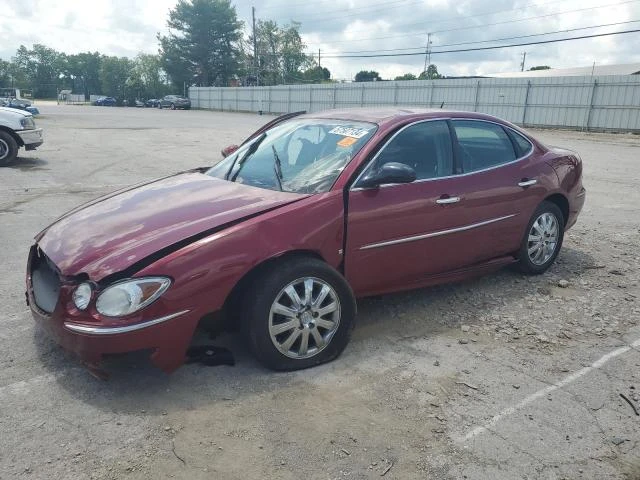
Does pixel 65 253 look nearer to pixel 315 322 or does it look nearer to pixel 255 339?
pixel 255 339

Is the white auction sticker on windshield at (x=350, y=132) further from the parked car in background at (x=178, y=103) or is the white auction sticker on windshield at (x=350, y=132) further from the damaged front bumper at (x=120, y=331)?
the parked car in background at (x=178, y=103)

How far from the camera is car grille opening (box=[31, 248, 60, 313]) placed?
3.31 meters

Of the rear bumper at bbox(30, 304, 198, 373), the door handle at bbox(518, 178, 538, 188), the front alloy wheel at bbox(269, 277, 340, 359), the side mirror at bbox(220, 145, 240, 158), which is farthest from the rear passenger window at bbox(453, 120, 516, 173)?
the rear bumper at bbox(30, 304, 198, 373)

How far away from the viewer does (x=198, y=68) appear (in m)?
74.6

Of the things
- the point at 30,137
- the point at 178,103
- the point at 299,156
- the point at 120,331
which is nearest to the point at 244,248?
the point at 120,331

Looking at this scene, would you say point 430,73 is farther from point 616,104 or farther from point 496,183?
point 496,183

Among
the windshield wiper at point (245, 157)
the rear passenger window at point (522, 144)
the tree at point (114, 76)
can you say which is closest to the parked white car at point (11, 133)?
the windshield wiper at point (245, 157)

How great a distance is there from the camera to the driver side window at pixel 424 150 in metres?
4.13

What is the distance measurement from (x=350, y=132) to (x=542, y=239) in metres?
2.27

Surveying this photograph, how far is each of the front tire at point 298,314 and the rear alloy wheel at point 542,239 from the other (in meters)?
2.31

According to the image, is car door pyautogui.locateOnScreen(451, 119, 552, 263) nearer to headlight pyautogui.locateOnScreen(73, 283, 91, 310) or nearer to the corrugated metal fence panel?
→ headlight pyautogui.locateOnScreen(73, 283, 91, 310)

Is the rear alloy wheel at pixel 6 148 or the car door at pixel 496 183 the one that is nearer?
the car door at pixel 496 183

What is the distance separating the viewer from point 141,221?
349 cm

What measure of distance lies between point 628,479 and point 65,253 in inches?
128
